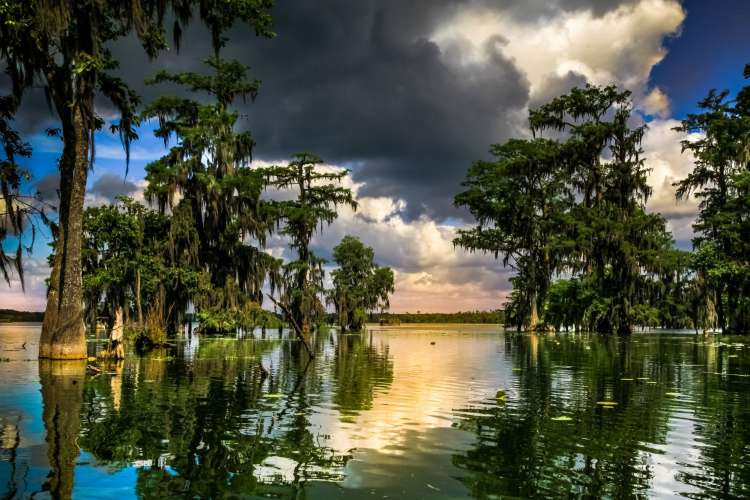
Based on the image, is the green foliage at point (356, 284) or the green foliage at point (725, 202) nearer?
the green foliage at point (725, 202)

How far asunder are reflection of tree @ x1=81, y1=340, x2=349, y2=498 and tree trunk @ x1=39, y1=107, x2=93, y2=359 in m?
5.98

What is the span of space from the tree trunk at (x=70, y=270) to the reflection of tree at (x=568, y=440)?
47.2 ft

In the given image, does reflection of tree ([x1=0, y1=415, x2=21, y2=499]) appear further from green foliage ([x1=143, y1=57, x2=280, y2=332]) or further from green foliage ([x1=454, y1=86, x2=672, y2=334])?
green foliage ([x1=454, y1=86, x2=672, y2=334])

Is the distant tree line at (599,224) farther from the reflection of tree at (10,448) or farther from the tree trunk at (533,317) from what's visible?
the reflection of tree at (10,448)

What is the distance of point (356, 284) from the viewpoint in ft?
237

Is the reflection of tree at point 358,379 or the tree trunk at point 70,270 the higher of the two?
the tree trunk at point 70,270

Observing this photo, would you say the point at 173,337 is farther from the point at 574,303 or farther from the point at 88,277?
the point at 574,303

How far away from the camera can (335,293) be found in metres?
67.6

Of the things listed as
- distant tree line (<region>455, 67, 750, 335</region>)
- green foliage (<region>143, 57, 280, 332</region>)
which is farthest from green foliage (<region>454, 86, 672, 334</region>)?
green foliage (<region>143, 57, 280, 332</region>)

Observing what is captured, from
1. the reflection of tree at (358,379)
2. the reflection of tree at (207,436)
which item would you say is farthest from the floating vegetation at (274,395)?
the reflection of tree at (358,379)

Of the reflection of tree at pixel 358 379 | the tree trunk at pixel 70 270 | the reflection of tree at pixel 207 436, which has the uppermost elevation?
the tree trunk at pixel 70 270

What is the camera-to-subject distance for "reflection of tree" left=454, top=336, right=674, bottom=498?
18.6 ft

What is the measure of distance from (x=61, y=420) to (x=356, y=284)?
63.7 meters

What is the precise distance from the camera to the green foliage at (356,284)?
68.1 meters
